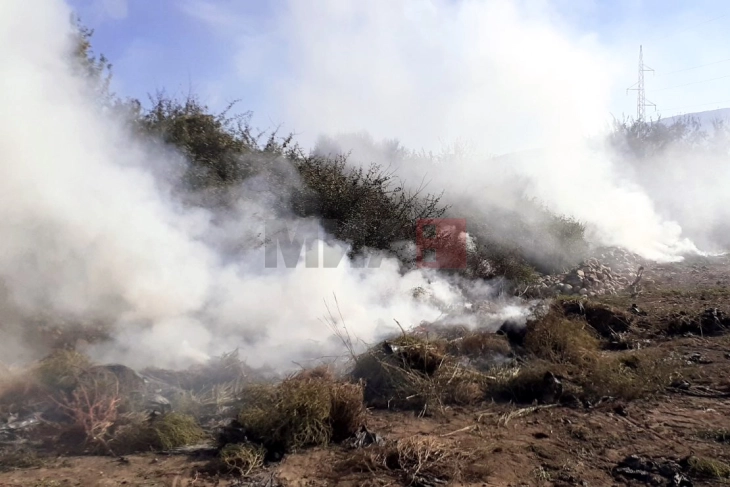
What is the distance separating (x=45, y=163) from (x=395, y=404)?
4661mm

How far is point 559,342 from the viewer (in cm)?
604

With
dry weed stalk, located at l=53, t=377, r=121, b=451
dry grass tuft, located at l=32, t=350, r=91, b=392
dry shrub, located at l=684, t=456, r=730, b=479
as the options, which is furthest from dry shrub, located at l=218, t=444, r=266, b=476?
dry shrub, located at l=684, t=456, r=730, b=479

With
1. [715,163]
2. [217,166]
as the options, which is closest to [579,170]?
[715,163]

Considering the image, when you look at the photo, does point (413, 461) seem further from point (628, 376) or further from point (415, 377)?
point (628, 376)

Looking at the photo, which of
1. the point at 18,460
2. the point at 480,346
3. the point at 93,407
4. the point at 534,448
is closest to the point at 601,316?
the point at 480,346

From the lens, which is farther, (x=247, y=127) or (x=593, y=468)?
(x=247, y=127)

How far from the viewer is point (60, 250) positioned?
19.3 ft

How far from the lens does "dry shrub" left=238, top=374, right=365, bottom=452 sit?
4.08 m

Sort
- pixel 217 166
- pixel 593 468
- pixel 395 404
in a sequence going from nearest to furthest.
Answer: pixel 593 468 < pixel 395 404 < pixel 217 166

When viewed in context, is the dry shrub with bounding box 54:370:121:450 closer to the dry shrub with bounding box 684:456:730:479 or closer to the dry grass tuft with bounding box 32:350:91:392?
the dry grass tuft with bounding box 32:350:91:392

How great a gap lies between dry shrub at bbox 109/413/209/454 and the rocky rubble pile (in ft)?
25.4

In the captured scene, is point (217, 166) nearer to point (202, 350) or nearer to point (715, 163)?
point (202, 350)

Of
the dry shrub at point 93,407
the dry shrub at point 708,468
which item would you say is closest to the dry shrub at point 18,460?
the dry shrub at point 93,407

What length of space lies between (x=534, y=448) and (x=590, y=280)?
8.00 meters
